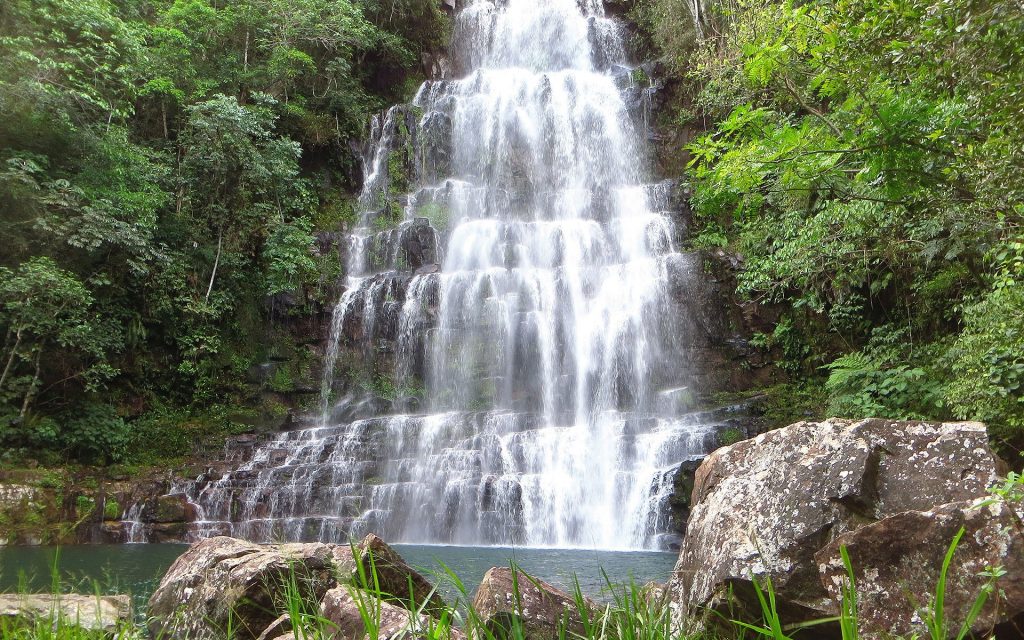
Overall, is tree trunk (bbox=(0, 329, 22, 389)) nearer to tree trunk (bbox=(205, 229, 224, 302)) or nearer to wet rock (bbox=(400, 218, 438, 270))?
tree trunk (bbox=(205, 229, 224, 302))

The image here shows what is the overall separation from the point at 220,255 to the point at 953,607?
18685 mm

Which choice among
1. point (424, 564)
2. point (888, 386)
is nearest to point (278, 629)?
point (424, 564)

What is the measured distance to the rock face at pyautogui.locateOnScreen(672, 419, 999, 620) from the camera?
275cm

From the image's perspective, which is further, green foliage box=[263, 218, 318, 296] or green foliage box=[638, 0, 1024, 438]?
green foliage box=[263, 218, 318, 296]

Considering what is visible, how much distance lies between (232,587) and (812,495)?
127 inches

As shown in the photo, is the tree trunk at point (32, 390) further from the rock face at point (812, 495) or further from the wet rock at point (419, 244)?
the rock face at point (812, 495)

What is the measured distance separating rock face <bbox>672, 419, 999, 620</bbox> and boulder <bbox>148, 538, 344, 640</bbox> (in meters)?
2.00

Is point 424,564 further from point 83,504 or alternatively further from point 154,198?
point 154,198

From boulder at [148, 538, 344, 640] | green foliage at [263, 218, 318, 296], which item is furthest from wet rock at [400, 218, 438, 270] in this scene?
boulder at [148, 538, 344, 640]

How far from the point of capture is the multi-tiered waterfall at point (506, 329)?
1209 cm

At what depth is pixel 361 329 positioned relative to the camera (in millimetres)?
17234

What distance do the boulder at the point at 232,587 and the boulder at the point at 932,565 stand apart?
8.25 feet

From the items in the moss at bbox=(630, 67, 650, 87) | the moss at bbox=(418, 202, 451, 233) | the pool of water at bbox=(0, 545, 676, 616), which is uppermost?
the moss at bbox=(630, 67, 650, 87)

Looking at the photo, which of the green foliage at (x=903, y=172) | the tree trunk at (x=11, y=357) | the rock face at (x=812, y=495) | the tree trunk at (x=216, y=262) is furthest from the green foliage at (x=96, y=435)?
the rock face at (x=812, y=495)
